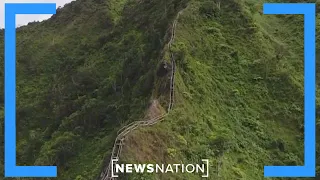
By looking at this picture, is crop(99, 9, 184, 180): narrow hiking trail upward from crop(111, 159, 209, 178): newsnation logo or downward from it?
upward

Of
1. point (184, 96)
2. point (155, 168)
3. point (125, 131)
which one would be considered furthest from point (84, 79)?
point (155, 168)

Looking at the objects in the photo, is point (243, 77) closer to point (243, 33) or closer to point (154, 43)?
point (243, 33)

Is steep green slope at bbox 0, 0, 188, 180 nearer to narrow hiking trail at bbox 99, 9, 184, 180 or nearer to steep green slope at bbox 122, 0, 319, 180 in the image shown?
narrow hiking trail at bbox 99, 9, 184, 180

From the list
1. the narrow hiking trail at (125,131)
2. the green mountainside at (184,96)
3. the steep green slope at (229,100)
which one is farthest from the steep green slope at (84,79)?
the steep green slope at (229,100)

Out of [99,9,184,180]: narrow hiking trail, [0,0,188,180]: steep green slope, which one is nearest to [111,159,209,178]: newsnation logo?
[99,9,184,180]: narrow hiking trail

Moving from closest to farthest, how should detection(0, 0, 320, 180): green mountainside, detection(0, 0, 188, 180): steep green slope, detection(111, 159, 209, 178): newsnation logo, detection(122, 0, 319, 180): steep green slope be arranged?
detection(111, 159, 209, 178): newsnation logo → detection(122, 0, 319, 180): steep green slope → detection(0, 0, 320, 180): green mountainside → detection(0, 0, 188, 180): steep green slope

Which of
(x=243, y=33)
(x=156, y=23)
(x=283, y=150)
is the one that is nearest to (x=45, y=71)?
(x=156, y=23)
